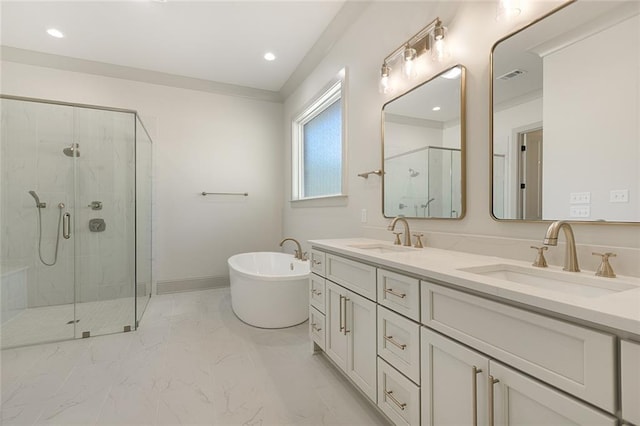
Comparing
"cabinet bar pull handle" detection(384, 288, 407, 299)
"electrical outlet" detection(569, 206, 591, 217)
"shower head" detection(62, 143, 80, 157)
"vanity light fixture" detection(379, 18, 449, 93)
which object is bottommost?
"cabinet bar pull handle" detection(384, 288, 407, 299)

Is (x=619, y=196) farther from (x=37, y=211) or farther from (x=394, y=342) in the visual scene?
(x=37, y=211)

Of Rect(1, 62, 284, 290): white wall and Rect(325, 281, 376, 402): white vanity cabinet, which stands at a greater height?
Rect(1, 62, 284, 290): white wall

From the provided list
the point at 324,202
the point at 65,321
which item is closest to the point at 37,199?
the point at 65,321

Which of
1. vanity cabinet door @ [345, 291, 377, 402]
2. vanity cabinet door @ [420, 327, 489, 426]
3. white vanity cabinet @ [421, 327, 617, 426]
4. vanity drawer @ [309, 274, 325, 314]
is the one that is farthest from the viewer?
vanity drawer @ [309, 274, 325, 314]

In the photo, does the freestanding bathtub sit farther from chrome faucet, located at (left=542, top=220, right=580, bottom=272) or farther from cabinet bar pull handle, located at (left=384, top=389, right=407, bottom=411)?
chrome faucet, located at (left=542, top=220, right=580, bottom=272)

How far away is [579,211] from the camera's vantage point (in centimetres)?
106

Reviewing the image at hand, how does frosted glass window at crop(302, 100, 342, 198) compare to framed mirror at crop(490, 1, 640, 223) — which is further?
frosted glass window at crop(302, 100, 342, 198)

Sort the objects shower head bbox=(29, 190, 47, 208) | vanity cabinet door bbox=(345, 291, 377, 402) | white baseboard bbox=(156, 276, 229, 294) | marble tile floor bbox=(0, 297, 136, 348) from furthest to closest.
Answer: white baseboard bbox=(156, 276, 229, 294) < shower head bbox=(29, 190, 47, 208) < marble tile floor bbox=(0, 297, 136, 348) < vanity cabinet door bbox=(345, 291, 377, 402)

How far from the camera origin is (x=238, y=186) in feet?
13.4

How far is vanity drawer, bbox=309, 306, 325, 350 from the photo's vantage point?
1.92 m

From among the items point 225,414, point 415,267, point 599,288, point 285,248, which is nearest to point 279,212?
point 285,248

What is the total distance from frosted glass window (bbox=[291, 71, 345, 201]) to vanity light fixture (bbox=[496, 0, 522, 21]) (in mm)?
1501

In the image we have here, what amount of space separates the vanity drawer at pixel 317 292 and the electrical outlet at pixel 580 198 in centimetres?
134

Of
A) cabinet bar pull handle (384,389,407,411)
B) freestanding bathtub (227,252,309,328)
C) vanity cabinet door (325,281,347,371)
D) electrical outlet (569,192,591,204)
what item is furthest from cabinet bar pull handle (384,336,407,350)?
freestanding bathtub (227,252,309,328)
